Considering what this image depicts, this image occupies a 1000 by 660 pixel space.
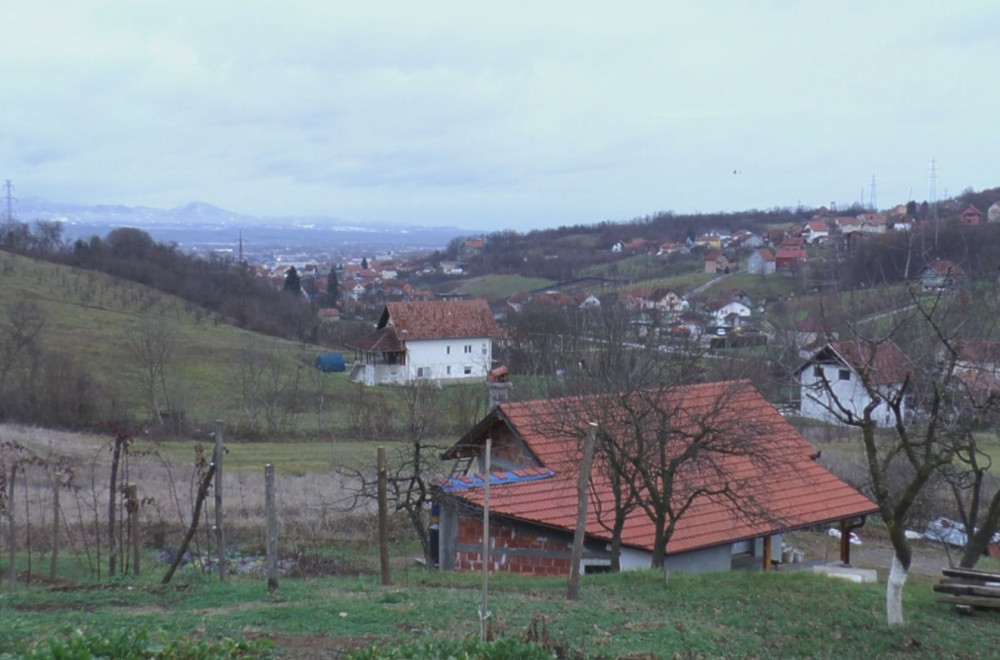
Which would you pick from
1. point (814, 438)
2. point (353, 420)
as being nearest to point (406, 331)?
point (353, 420)

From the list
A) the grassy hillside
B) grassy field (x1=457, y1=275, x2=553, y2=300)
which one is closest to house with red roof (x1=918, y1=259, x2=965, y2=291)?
the grassy hillside

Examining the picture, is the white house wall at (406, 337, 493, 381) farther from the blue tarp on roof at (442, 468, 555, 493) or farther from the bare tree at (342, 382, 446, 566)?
the blue tarp on roof at (442, 468, 555, 493)

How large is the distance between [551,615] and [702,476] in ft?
20.3

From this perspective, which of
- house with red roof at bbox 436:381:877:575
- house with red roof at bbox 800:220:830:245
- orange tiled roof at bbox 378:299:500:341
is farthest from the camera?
house with red roof at bbox 800:220:830:245

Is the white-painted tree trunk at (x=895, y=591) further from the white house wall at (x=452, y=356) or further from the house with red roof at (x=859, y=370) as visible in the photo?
the white house wall at (x=452, y=356)

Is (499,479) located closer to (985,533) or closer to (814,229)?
(985,533)

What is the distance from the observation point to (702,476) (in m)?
Result: 15.1

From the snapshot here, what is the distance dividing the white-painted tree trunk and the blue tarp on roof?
745 cm

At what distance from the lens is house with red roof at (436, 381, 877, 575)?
14.4 m

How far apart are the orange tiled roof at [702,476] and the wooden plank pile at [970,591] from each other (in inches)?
123

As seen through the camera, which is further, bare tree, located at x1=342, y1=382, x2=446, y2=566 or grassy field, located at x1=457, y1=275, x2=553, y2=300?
grassy field, located at x1=457, y1=275, x2=553, y2=300

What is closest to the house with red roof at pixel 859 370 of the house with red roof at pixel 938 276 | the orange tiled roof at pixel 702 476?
the house with red roof at pixel 938 276

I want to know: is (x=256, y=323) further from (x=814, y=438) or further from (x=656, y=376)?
(x=656, y=376)

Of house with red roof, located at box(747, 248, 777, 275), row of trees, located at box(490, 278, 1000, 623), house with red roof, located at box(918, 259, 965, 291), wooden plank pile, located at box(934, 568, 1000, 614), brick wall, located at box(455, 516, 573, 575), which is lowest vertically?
brick wall, located at box(455, 516, 573, 575)
